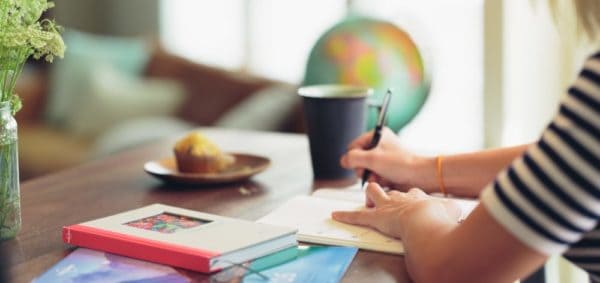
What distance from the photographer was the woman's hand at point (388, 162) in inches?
53.8

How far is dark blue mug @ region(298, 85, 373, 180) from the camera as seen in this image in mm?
1463

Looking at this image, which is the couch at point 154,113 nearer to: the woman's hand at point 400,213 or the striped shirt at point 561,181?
the woman's hand at point 400,213

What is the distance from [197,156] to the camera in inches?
56.8

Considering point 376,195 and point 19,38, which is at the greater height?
point 19,38

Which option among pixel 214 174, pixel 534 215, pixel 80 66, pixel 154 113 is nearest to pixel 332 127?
pixel 214 174

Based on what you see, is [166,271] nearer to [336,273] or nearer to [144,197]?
[336,273]

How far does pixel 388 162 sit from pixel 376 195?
21 centimetres

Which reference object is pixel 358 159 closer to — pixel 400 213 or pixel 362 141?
pixel 362 141

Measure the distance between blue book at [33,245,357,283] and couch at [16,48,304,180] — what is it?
1.94 m

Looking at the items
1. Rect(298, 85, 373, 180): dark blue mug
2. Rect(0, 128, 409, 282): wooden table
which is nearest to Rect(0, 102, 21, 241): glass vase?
Rect(0, 128, 409, 282): wooden table

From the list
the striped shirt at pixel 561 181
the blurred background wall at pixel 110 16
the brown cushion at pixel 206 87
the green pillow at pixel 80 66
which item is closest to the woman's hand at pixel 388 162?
the striped shirt at pixel 561 181

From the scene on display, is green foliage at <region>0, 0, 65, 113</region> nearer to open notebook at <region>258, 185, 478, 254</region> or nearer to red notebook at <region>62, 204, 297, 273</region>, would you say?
red notebook at <region>62, 204, 297, 273</region>

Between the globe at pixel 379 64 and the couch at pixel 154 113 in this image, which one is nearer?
the globe at pixel 379 64

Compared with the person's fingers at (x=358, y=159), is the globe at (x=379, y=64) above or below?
above
